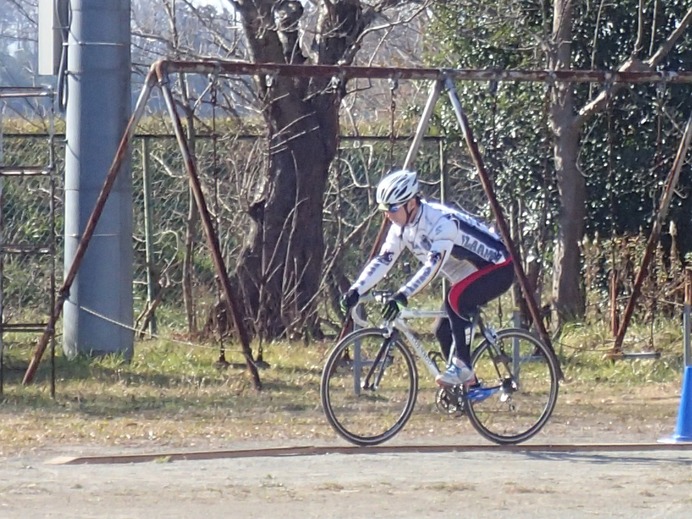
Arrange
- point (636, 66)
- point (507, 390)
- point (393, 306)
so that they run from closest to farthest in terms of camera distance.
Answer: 1. point (393, 306)
2. point (507, 390)
3. point (636, 66)

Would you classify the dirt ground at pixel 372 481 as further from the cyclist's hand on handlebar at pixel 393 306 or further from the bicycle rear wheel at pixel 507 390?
the cyclist's hand on handlebar at pixel 393 306

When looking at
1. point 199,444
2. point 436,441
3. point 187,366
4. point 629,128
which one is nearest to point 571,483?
point 436,441

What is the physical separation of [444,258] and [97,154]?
4.46 metres

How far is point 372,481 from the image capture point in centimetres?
759

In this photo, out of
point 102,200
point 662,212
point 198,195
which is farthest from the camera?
point 662,212

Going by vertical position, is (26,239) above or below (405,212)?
below

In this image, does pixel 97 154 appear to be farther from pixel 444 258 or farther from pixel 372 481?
pixel 372 481

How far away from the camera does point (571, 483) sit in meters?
7.59

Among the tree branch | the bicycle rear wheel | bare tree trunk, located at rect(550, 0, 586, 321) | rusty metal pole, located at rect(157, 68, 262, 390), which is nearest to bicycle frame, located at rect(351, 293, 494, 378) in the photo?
the bicycle rear wheel

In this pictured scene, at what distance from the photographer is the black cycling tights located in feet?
28.7

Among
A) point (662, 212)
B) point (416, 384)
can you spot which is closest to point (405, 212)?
point (416, 384)

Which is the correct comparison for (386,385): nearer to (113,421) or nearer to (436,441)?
(436,441)

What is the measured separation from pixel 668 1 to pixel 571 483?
8.56 meters

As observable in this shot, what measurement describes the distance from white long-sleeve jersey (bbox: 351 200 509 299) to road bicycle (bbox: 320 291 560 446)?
0.28 m
